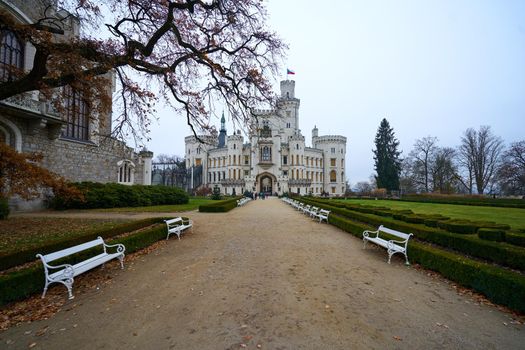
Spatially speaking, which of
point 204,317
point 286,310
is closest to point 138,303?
point 204,317

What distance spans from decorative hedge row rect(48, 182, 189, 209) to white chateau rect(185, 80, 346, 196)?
1263 inches

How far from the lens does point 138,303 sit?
4.39 meters

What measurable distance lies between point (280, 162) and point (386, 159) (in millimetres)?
22647

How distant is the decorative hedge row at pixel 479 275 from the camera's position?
4.24 meters

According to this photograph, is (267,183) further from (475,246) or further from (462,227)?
(475,246)

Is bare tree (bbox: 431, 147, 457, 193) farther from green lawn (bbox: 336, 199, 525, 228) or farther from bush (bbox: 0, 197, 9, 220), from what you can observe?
bush (bbox: 0, 197, 9, 220)

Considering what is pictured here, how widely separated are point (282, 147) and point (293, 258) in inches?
2233

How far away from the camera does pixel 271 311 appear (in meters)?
4.04

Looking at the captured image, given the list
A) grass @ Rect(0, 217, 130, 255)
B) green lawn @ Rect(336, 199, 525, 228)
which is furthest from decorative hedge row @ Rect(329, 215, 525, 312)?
grass @ Rect(0, 217, 130, 255)

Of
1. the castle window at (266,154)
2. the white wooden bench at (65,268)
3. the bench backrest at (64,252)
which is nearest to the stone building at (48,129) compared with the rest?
the bench backrest at (64,252)

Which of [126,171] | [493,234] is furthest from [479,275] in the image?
[126,171]

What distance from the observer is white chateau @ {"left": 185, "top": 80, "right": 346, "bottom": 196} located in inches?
2359

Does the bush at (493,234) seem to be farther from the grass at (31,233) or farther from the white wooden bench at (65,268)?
the grass at (31,233)

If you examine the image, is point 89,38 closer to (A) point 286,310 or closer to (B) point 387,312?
(A) point 286,310
